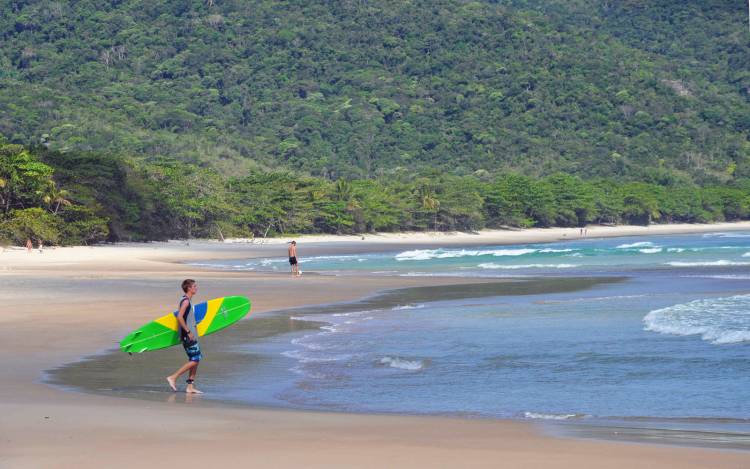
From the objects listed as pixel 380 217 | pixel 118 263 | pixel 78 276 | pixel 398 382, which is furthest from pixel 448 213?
pixel 398 382

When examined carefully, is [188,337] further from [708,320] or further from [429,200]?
[429,200]

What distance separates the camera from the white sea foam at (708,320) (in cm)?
1744

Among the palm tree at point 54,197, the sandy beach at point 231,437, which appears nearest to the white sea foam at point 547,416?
the sandy beach at point 231,437

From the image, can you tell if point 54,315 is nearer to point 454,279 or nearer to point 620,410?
point 620,410

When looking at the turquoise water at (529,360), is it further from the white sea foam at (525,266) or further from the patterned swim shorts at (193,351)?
the white sea foam at (525,266)

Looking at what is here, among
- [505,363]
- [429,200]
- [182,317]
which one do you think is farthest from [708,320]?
[429,200]

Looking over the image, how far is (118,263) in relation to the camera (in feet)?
145

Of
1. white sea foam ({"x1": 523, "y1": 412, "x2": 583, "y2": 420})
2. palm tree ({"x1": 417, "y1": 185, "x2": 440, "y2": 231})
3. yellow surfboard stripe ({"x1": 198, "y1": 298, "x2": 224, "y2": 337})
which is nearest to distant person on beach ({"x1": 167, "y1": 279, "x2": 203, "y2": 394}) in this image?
yellow surfboard stripe ({"x1": 198, "y1": 298, "x2": 224, "y2": 337})

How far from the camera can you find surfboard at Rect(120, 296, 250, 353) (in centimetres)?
1378

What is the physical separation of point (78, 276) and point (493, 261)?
2236cm

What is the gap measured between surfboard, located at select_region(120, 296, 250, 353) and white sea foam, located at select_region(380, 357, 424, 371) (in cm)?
211

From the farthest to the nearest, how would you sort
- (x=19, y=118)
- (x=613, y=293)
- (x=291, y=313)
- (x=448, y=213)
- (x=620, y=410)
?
1. (x=19, y=118)
2. (x=448, y=213)
3. (x=613, y=293)
4. (x=291, y=313)
5. (x=620, y=410)

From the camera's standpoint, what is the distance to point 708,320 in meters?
19.9

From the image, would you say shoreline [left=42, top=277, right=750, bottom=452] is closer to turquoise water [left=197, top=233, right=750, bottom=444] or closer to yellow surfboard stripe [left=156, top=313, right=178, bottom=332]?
turquoise water [left=197, top=233, right=750, bottom=444]
